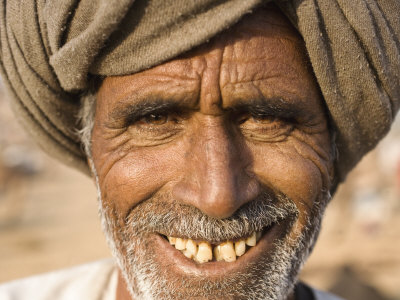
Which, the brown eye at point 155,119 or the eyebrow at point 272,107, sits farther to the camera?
the brown eye at point 155,119

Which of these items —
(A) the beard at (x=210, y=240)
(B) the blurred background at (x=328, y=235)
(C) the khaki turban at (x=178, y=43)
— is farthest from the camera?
(B) the blurred background at (x=328, y=235)

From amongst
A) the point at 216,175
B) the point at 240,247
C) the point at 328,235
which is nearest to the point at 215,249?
the point at 240,247

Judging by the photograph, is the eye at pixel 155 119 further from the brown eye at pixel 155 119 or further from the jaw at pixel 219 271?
the jaw at pixel 219 271

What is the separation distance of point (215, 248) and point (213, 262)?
0.19 ft

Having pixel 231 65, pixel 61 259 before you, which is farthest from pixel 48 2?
pixel 61 259

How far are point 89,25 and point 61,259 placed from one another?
7921 millimetres

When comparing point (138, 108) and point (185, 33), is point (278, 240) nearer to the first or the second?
point (138, 108)

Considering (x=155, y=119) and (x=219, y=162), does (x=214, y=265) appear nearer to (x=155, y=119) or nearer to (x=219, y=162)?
(x=219, y=162)

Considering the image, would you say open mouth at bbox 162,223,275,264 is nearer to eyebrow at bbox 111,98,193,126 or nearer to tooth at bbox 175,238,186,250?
tooth at bbox 175,238,186,250

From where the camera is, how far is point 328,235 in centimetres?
947

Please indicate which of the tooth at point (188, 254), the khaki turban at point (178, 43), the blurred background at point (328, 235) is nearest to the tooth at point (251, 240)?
the tooth at point (188, 254)

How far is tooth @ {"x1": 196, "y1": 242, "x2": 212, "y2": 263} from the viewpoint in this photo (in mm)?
1951

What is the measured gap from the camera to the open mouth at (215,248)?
1954 mm

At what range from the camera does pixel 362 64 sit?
1991mm
